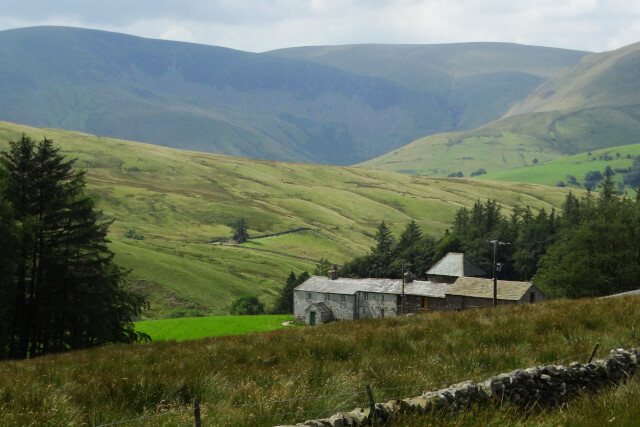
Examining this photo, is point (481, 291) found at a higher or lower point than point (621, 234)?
lower

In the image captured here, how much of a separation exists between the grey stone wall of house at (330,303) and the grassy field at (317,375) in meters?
73.4

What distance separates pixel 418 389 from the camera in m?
10.1

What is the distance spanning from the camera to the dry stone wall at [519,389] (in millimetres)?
7789

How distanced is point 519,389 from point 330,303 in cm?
8519

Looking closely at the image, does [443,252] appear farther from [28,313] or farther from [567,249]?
[28,313]

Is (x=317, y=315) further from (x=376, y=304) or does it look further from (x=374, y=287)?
(x=374, y=287)

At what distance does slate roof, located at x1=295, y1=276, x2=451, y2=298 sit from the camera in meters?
85.4

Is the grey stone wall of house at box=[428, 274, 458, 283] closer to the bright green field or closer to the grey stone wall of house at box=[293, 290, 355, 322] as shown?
the grey stone wall of house at box=[293, 290, 355, 322]

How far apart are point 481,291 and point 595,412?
236 ft

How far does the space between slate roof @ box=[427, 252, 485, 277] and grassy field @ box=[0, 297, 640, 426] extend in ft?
253

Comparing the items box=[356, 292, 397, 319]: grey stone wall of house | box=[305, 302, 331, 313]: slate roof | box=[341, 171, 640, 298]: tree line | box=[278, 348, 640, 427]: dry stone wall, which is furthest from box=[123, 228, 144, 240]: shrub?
box=[278, 348, 640, 427]: dry stone wall

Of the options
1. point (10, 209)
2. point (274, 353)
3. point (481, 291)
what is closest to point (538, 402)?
point (274, 353)

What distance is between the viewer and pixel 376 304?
89250 mm

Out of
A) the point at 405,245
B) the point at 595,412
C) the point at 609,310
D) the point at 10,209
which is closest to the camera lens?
the point at 595,412
